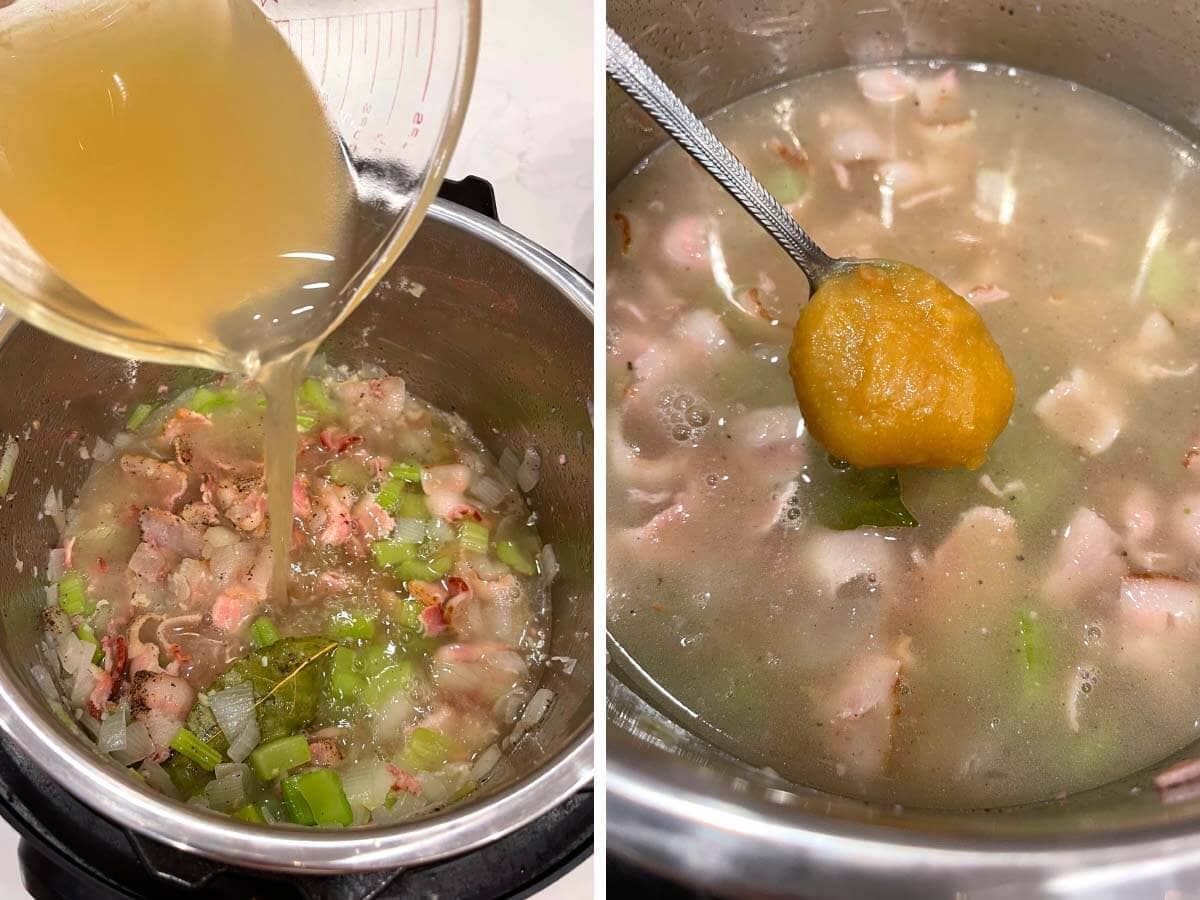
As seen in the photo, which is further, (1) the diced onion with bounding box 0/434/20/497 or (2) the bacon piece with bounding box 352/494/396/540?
(2) the bacon piece with bounding box 352/494/396/540

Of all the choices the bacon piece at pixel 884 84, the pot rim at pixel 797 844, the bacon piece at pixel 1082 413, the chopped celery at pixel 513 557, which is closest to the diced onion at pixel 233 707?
the chopped celery at pixel 513 557

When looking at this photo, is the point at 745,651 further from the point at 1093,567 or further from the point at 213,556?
the point at 213,556

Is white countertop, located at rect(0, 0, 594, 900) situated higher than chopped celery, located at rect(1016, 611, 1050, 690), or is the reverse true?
white countertop, located at rect(0, 0, 594, 900)

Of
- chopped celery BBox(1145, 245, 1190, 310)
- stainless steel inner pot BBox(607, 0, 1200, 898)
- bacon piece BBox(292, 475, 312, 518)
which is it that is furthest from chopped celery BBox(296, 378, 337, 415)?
chopped celery BBox(1145, 245, 1190, 310)

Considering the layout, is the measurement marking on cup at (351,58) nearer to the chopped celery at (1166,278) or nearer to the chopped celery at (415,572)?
the chopped celery at (415,572)

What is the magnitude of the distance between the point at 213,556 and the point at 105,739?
24 centimetres

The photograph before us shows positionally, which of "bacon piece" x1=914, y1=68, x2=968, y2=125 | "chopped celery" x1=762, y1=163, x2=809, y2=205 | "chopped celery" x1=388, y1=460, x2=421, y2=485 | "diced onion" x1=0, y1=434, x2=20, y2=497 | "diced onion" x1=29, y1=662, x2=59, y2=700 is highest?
"bacon piece" x1=914, y1=68, x2=968, y2=125

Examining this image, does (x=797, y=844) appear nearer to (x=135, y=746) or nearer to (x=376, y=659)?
(x=376, y=659)

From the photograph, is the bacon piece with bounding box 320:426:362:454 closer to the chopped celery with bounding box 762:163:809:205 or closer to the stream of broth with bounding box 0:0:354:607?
the stream of broth with bounding box 0:0:354:607

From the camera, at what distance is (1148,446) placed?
1081 millimetres

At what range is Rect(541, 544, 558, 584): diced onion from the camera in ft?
4.08

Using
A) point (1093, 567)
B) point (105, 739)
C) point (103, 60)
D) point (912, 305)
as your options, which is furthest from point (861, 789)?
point (103, 60)

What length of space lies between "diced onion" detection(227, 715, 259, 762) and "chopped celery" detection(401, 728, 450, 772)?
153 mm

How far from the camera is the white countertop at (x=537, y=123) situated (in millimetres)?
1105
